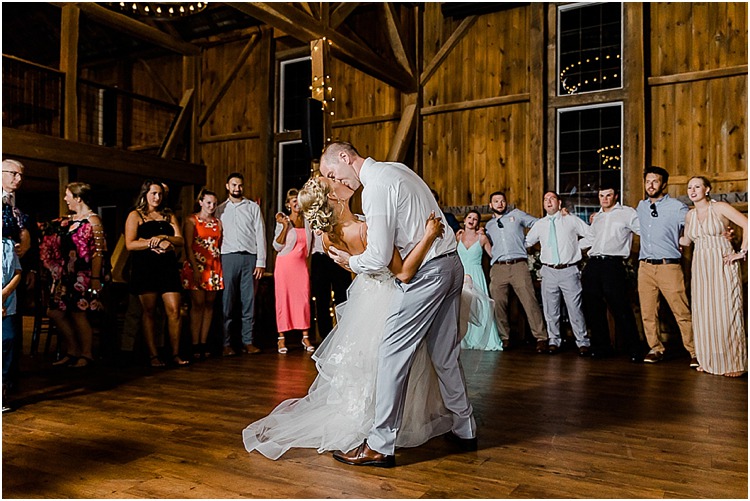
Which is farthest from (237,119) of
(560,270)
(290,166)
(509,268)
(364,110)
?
(560,270)

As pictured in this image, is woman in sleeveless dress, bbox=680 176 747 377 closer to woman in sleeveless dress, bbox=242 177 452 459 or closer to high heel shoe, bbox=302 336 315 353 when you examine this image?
woman in sleeveless dress, bbox=242 177 452 459

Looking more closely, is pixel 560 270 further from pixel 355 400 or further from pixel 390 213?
pixel 390 213

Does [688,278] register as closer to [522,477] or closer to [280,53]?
[522,477]

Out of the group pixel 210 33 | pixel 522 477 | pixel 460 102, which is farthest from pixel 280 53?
pixel 522 477

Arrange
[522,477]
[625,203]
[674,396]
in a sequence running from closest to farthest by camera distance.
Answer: [522,477], [674,396], [625,203]

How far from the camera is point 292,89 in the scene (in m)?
10.7

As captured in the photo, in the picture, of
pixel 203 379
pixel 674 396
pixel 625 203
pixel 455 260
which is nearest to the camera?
pixel 455 260

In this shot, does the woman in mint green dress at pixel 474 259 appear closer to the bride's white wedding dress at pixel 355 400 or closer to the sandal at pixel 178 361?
the sandal at pixel 178 361

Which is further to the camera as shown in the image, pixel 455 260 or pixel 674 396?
pixel 674 396

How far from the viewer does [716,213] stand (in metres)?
5.13

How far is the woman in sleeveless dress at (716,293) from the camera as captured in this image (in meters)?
5.04

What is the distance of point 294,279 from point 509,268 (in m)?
2.32

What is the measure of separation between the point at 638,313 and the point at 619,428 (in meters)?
3.86

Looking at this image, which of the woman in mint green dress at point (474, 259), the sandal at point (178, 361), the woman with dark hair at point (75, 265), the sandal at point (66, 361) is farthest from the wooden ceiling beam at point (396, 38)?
the sandal at point (66, 361)
